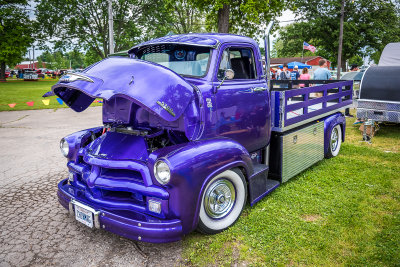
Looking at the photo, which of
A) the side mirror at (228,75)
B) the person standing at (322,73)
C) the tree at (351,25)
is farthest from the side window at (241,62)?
the tree at (351,25)

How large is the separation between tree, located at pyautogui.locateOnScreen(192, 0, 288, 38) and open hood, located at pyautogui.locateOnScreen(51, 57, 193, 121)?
38.0ft

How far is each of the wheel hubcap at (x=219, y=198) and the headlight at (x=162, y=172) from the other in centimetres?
60

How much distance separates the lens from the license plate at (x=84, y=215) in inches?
118

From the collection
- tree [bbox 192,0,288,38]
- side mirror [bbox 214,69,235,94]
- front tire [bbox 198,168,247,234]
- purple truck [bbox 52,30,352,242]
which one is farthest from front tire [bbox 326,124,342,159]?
tree [bbox 192,0,288,38]

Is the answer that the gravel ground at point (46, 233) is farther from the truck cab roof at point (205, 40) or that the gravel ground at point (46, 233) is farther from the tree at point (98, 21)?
the tree at point (98, 21)

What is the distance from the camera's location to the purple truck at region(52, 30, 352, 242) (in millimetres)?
2852

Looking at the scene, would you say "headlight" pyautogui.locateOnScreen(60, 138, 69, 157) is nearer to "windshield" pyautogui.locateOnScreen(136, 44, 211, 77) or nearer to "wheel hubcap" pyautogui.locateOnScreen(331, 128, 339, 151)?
"windshield" pyautogui.locateOnScreen(136, 44, 211, 77)

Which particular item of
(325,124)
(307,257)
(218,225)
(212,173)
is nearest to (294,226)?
(307,257)

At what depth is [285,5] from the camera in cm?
1664

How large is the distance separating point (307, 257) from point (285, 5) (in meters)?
16.5

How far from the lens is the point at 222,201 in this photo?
340 cm

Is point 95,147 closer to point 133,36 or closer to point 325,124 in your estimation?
point 325,124

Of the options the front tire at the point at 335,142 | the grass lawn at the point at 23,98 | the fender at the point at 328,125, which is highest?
the grass lawn at the point at 23,98

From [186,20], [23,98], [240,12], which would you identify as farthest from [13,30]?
[240,12]
